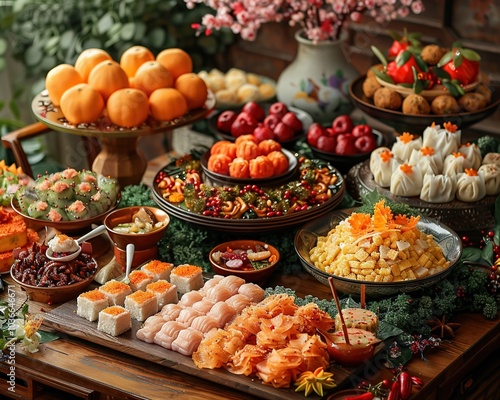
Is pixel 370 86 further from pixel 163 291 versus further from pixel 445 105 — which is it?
pixel 163 291

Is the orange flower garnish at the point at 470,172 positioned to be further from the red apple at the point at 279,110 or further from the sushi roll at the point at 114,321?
the sushi roll at the point at 114,321

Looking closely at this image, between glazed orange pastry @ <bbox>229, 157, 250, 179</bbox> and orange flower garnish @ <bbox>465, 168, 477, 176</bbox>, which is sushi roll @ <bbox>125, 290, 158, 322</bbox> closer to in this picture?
glazed orange pastry @ <bbox>229, 157, 250, 179</bbox>

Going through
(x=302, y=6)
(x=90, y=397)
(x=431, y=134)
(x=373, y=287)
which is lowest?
(x=90, y=397)

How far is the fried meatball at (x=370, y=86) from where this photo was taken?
320 centimetres

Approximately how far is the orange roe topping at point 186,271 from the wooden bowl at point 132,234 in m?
0.17

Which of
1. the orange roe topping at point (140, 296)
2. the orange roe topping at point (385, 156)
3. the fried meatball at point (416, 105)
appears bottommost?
the orange roe topping at point (140, 296)

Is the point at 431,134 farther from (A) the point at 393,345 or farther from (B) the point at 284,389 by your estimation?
(B) the point at 284,389

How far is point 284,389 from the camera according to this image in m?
2.12

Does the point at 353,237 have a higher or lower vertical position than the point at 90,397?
higher

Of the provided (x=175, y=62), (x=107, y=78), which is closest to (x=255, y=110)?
(x=175, y=62)

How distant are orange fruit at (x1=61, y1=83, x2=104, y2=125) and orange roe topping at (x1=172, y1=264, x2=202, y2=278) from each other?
2.36ft

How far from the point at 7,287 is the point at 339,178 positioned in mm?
1142

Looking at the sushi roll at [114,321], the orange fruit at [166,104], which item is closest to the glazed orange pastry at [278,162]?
the orange fruit at [166,104]

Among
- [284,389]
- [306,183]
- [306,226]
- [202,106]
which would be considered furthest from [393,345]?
[202,106]
